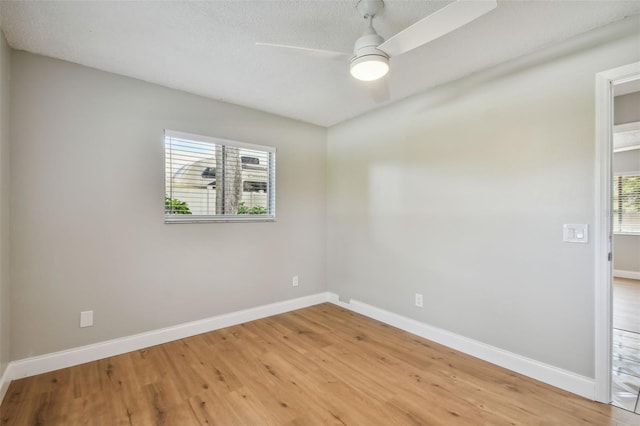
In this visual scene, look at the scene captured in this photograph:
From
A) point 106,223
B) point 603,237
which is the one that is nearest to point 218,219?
point 106,223

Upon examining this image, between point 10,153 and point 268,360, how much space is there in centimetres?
254

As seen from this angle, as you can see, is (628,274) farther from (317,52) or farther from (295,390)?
(317,52)

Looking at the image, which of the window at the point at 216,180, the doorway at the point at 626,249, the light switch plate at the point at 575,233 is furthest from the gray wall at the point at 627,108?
the window at the point at 216,180

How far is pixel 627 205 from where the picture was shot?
218 inches

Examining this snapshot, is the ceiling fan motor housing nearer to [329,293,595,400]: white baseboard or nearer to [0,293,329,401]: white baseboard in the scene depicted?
[329,293,595,400]: white baseboard

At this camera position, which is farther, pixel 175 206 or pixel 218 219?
pixel 218 219

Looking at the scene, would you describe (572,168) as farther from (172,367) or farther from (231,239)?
(172,367)

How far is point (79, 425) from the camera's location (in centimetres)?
168

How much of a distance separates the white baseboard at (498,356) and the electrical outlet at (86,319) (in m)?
2.75

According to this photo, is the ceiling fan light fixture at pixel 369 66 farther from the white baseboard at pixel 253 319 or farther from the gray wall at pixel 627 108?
the gray wall at pixel 627 108

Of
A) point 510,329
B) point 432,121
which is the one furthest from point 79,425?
point 432,121

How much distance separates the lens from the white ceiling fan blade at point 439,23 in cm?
126

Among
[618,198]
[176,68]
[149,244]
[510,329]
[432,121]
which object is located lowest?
[510,329]

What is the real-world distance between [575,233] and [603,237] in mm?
144
